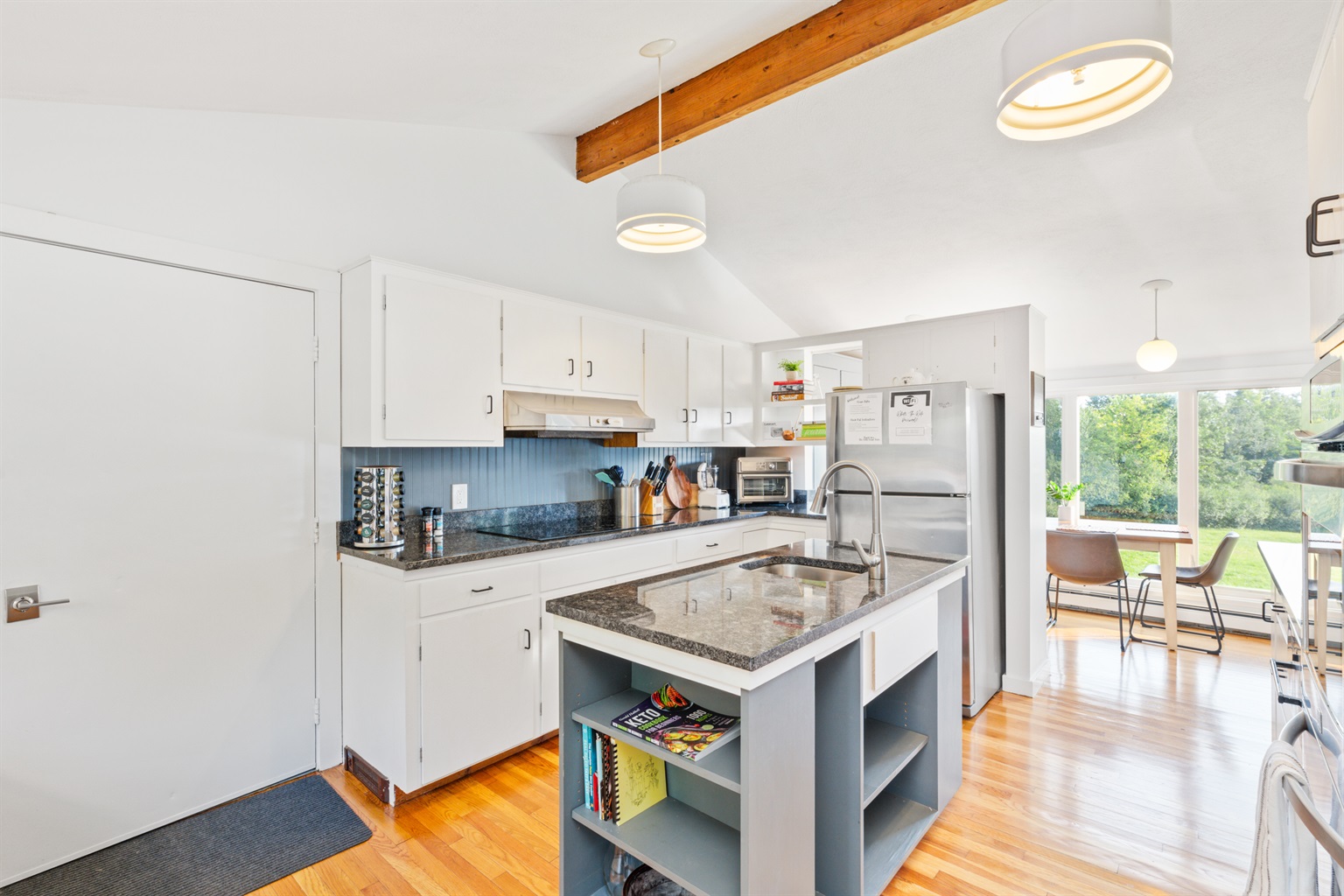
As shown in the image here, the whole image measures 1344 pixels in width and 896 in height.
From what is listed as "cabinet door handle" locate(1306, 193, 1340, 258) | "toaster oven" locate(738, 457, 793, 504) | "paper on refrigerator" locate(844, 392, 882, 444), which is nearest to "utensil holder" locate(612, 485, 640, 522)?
"toaster oven" locate(738, 457, 793, 504)

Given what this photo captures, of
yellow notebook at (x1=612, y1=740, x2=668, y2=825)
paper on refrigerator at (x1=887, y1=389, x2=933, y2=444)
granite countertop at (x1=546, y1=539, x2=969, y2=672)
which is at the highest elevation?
paper on refrigerator at (x1=887, y1=389, x2=933, y2=444)

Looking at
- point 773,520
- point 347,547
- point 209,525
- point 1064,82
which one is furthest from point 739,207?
point 209,525

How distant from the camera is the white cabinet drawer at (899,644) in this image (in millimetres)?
1738

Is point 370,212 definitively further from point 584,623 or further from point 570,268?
point 584,623

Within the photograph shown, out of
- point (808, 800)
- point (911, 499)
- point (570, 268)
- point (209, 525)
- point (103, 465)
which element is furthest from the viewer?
point (570, 268)

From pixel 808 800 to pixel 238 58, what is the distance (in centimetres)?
273

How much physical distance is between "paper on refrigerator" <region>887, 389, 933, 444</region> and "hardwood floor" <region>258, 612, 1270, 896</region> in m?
1.46

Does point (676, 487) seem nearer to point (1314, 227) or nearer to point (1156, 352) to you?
point (1156, 352)

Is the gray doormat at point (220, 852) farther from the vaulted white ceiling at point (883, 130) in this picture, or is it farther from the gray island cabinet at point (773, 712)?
the vaulted white ceiling at point (883, 130)

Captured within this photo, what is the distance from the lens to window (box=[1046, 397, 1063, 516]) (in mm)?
5327

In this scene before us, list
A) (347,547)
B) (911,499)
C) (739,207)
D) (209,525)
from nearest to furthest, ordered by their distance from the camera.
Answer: (209,525)
(347,547)
(911,499)
(739,207)

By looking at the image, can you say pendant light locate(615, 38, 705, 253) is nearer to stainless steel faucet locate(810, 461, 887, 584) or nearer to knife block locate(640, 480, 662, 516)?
stainless steel faucet locate(810, 461, 887, 584)

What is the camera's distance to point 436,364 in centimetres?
278

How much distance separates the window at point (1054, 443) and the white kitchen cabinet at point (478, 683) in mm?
4679
